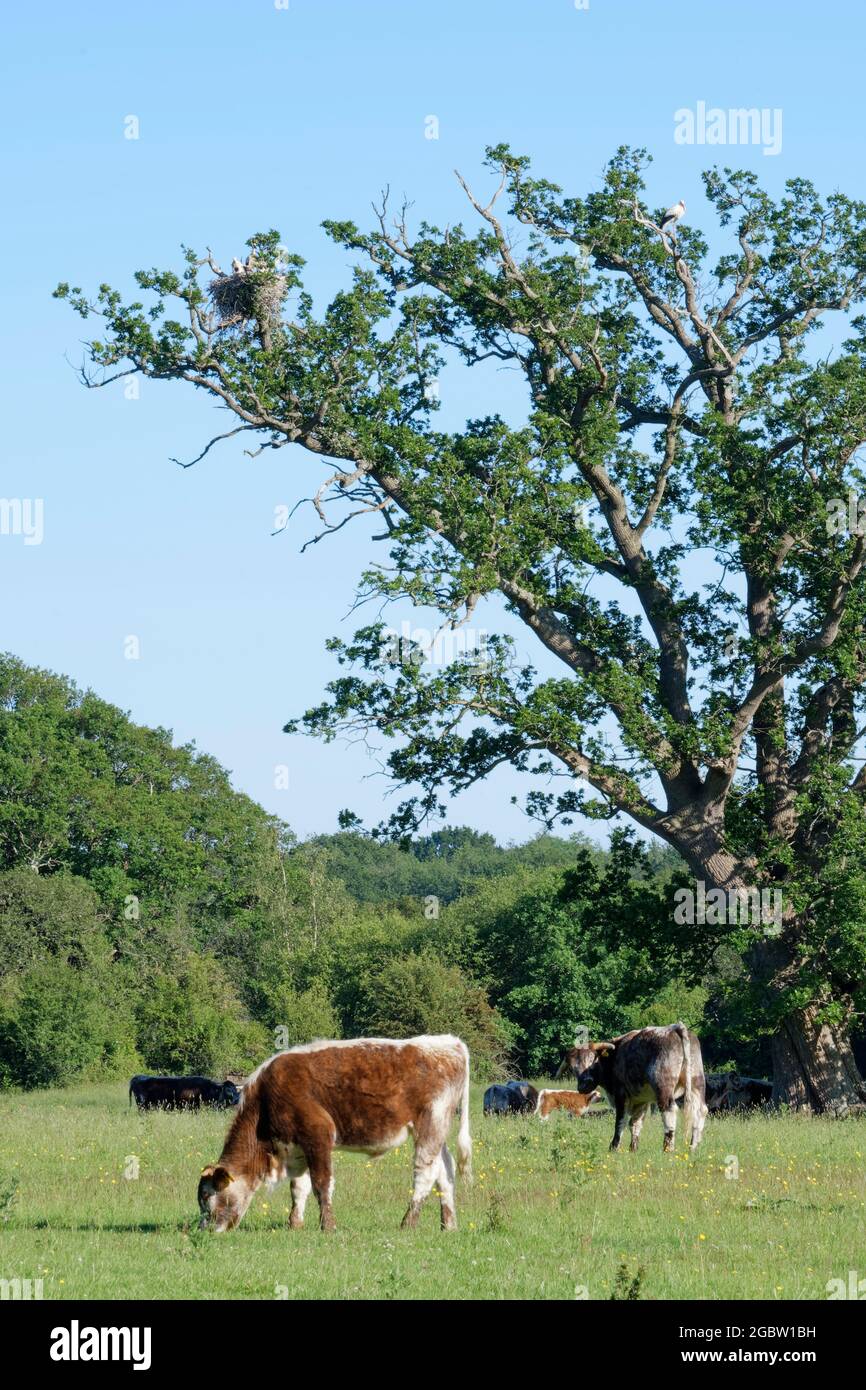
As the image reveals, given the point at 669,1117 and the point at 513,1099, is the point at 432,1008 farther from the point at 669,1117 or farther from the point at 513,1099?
the point at 669,1117

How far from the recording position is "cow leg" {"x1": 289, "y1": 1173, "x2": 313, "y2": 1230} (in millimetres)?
14125

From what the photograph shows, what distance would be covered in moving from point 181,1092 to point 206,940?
3871cm

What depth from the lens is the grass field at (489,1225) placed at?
11031 millimetres

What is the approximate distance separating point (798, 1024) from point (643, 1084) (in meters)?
9.96

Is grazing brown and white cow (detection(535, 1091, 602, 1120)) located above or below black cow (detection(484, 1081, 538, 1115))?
above

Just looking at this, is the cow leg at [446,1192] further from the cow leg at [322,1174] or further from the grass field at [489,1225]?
the cow leg at [322,1174]

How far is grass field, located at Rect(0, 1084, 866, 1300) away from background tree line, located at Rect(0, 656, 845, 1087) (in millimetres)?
17614

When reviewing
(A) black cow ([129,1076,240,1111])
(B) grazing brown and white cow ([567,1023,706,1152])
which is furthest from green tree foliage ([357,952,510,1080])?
(B) grazing brown and white cow ([567,1023,706,1152])

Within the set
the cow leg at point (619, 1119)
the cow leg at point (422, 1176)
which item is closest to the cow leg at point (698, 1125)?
the cow leg at point (619, 1119)

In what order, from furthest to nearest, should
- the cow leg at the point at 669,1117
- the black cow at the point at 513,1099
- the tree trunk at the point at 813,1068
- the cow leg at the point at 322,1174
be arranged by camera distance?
the black cow at the point at 513,1099, the tree trunk at the point at 813,1068, the cow leg at the point at 669,1117, the cow leg at the point at 322,1174

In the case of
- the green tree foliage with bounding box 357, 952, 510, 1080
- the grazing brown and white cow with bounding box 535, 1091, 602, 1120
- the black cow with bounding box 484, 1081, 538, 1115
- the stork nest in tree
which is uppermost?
the stork nest in tree

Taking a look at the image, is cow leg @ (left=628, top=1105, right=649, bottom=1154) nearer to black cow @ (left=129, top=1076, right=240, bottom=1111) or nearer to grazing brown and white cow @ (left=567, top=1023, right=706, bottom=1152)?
grazing brown and white cow @ (left=567, top=1023, right=706, bottom=1152)

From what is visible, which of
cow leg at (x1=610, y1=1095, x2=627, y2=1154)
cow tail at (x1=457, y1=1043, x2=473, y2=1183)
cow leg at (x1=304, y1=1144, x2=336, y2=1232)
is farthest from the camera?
cow leg at (x1=610, y1=1095, x2=627, y2=1154)
